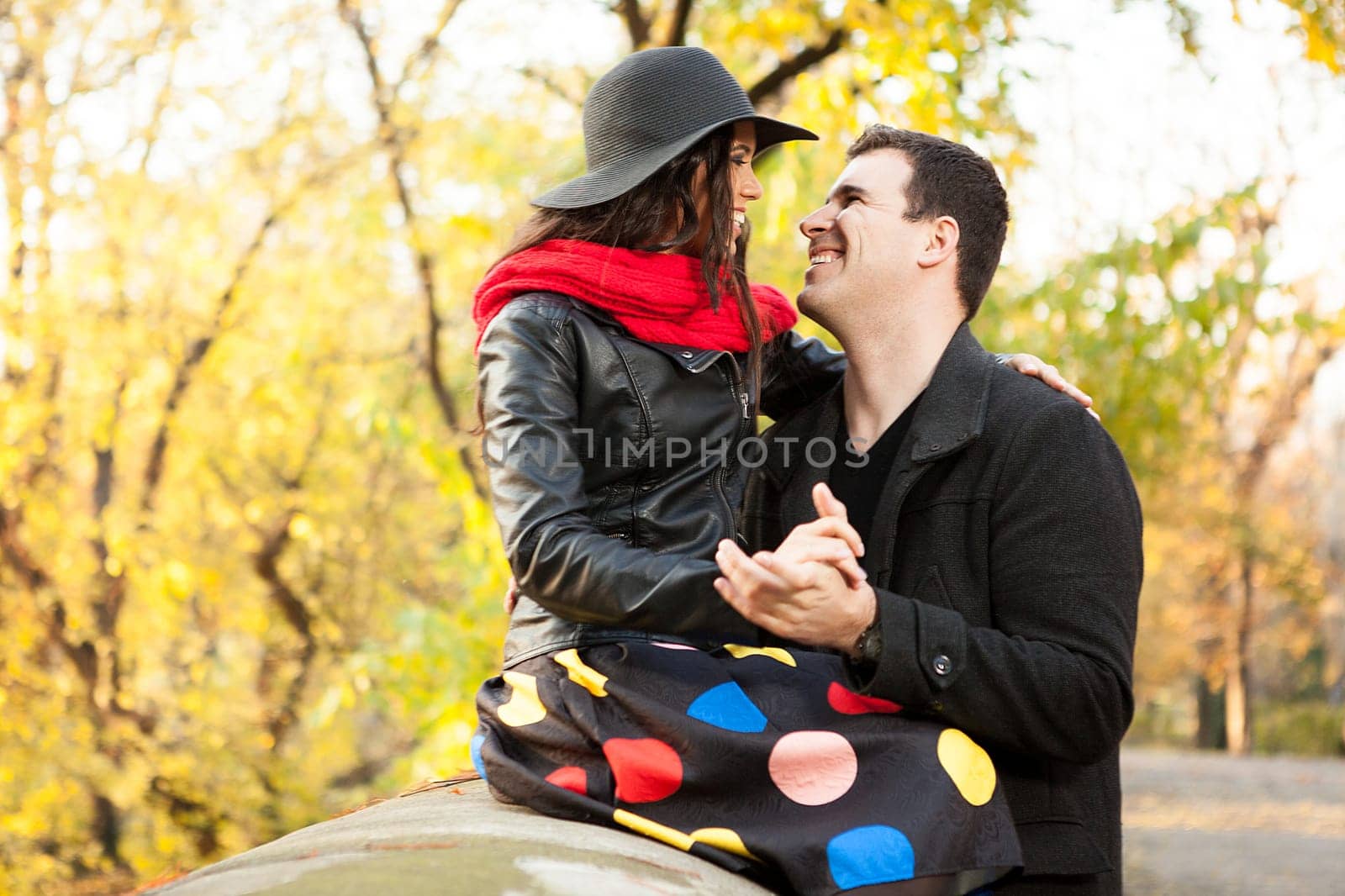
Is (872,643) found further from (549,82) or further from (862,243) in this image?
(549,82)

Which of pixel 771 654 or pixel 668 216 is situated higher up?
pixel 668 216

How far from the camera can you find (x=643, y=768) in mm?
2080

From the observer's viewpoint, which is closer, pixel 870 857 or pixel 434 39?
pixel 870 857

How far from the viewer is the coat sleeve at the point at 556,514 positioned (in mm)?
2049

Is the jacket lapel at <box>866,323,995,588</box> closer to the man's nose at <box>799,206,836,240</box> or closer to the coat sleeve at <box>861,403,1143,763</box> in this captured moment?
the coat sleeve at <box>861,403,1143,763</box>

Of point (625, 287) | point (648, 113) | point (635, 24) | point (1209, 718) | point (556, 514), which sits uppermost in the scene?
point (635, 24)

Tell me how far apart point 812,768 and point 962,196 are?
1.40 m

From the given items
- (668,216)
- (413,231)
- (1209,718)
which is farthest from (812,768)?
(1209,718)

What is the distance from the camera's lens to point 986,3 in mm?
5945

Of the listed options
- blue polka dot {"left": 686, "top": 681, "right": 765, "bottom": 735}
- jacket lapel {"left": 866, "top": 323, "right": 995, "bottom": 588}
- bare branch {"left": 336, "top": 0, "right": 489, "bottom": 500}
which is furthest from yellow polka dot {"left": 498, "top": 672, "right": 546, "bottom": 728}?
bare branch {"left": 336, "top": 0, "right": 489, "bottom": 500}

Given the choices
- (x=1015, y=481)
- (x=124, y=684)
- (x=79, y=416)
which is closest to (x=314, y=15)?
(x=79, y=416)

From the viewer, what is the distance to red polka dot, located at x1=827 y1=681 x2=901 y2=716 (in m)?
2.22

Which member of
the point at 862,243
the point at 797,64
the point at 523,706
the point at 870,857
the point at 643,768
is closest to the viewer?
the point at 870,857

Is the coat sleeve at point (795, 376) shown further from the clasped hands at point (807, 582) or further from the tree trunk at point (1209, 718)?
the tree trunk at point (1209, 718)
